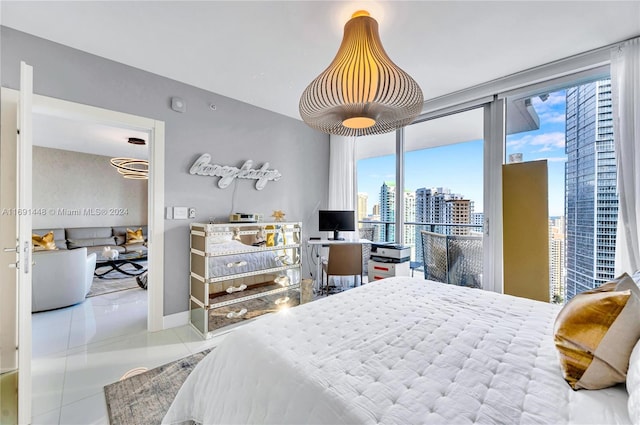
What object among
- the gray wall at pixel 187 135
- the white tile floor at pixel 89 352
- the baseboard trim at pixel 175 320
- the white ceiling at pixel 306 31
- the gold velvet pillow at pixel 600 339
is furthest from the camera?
the baseboard trim at pixel 175 320

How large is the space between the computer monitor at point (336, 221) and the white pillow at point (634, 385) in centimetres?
308

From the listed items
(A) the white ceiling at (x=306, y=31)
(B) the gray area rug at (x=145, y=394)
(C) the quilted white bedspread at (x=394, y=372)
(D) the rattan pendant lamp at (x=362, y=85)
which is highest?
(A) the white ceiling at (x=306, y=31)

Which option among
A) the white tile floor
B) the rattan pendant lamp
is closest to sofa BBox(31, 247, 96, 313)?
the white tile floor

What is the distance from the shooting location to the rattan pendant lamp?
1526 millimetres

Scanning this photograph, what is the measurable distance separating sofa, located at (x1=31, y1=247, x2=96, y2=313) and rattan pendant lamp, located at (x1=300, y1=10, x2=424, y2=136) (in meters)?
3.54

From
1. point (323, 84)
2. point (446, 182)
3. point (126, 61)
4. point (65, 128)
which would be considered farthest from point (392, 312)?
point (65, 128)

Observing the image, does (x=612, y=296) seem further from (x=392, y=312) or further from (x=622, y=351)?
(x=392, y=312)

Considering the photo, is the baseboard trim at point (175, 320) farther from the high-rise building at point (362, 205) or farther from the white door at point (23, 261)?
the high-rise building at point (362, 205)

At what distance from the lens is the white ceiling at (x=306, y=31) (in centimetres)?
177

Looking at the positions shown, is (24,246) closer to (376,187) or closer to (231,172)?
(231,172)

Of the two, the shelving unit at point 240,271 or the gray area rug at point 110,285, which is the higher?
the shelving unit at point 240,271

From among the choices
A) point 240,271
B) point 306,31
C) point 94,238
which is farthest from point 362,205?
point 94,238

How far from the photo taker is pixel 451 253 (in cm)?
316

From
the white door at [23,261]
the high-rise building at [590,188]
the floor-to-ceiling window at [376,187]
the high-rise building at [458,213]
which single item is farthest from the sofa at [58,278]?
the high-rise building at [590,188]
